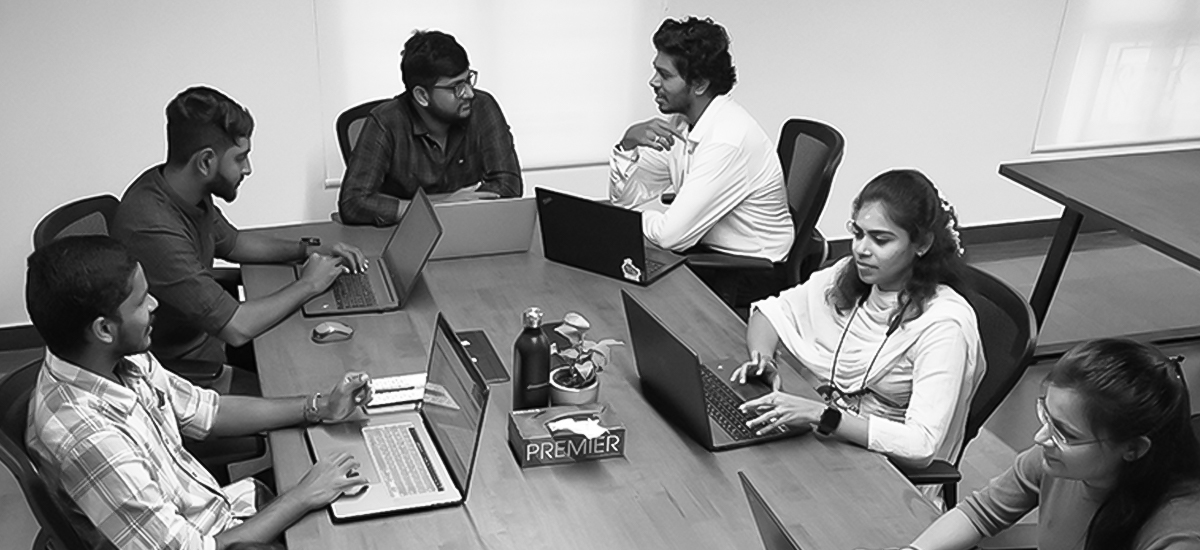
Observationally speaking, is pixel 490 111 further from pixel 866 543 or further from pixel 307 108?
pixel 866 543

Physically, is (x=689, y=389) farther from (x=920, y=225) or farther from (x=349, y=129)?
(x=349, y=129)

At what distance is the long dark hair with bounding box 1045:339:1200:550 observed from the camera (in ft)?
5.66

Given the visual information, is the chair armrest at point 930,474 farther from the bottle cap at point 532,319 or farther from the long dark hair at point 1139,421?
the bottle cap at point 532,319

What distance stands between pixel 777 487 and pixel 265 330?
1.36m

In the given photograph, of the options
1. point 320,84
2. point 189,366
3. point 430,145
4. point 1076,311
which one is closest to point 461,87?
point 430,145

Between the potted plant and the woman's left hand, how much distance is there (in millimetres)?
349

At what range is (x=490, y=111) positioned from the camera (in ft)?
12.4

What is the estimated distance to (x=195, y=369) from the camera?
9.16 feet

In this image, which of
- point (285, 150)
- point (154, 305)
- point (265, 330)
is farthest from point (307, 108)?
point (154, 305)

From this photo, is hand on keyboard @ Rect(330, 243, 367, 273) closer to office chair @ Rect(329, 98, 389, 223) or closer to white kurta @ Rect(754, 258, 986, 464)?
office chair @ Rect(329, 98, 389, 223)

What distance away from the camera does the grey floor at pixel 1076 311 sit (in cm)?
353

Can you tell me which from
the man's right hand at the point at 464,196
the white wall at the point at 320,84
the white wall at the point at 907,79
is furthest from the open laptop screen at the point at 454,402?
the white wall at the point at 907,79

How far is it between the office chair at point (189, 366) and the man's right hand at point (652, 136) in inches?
55.4

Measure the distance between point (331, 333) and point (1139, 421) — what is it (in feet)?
5.94
